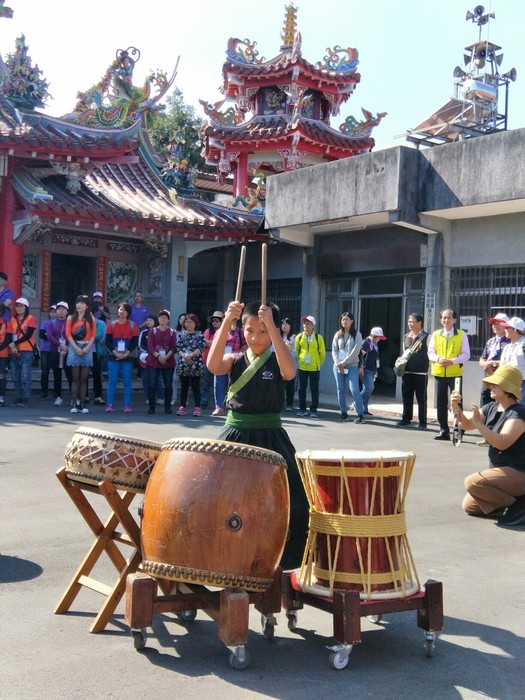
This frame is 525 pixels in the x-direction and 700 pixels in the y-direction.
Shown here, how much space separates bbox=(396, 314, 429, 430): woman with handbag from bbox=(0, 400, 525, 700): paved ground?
5.94 m

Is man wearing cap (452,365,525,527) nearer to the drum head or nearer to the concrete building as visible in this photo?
the drum head

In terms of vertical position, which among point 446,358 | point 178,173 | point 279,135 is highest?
point 279,135

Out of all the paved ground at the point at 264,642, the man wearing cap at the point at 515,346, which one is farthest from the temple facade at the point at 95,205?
the paved ground at the point at 264,642

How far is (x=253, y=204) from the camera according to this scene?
1959 cm

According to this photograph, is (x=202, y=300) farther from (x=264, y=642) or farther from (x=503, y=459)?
(x=264, y=642)

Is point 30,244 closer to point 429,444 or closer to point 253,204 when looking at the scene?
point 253,204

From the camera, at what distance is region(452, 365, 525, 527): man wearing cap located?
6.31 m

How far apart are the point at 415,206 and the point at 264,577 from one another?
1223 cm

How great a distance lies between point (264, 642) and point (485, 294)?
11849mm

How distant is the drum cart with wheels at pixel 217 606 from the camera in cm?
360

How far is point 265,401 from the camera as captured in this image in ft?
14.3

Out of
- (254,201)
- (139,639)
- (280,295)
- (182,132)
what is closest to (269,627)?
(139,639)

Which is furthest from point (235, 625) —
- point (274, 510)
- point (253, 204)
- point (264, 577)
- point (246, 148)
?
point (246, 148)

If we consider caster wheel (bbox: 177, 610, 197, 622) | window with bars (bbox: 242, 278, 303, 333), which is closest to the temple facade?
window with bars (bbox: 242, 278, 303, 333)
